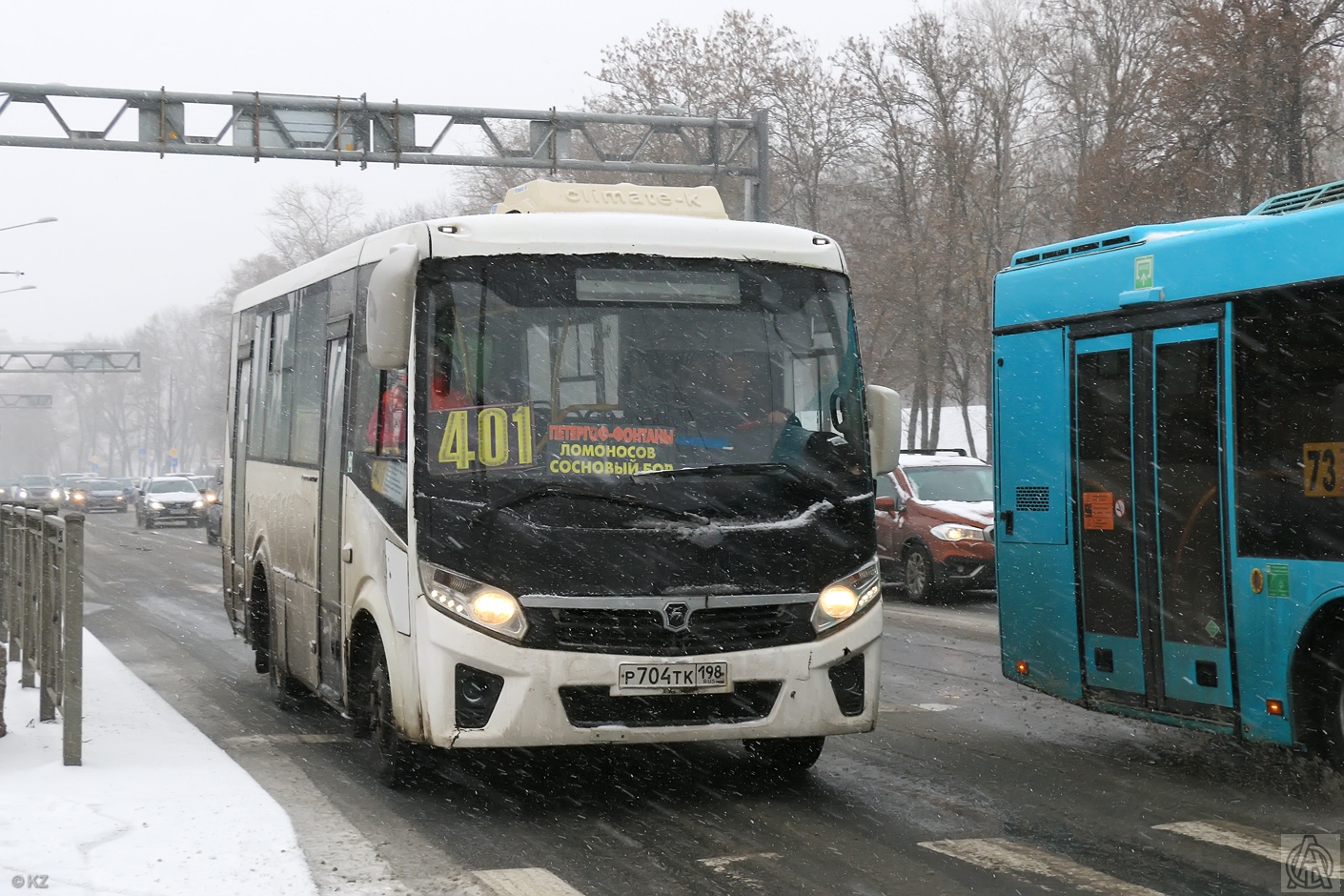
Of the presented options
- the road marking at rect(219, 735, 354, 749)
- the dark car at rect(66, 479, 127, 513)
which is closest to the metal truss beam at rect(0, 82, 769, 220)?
the road marking at rect(219, 735, 354, 749)

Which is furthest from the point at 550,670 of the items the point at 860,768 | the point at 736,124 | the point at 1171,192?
the point at 736,124

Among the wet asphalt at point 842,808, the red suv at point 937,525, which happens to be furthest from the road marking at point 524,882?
the red suv at point 937,525

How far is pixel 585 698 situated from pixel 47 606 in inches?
153

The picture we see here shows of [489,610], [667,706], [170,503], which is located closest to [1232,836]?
[667,706]

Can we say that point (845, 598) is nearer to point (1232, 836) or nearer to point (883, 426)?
point (883, 426)

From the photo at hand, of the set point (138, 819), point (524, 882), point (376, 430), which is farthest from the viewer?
point (376, 430)

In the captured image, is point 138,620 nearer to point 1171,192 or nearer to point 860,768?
point 860,768

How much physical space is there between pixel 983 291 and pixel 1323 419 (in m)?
32.8

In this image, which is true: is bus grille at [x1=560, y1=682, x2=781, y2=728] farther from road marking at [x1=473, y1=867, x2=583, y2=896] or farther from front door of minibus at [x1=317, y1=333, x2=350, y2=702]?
front door of minibus at [x1=317, y1=333, x2=350, y2=702]

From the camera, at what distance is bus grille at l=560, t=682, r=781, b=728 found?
7.31 meters

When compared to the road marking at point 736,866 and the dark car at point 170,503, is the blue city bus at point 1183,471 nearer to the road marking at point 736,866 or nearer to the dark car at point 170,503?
the road marking at point 736,866

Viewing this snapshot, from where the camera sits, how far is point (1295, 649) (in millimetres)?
7629

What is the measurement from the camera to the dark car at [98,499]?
67.8 m

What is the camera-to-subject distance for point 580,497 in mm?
7418
